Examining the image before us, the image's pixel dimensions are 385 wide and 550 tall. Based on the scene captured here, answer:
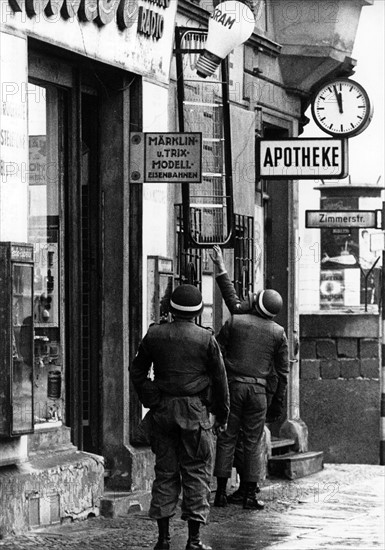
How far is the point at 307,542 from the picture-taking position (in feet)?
41.9

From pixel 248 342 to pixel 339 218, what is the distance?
24.4 feet

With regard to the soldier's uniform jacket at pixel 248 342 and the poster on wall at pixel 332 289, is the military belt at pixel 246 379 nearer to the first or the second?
the soldier's uniform jacket at pixel 248 342

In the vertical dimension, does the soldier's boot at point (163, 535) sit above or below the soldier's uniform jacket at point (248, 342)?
below

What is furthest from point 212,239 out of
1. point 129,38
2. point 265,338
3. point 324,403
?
point 324,403

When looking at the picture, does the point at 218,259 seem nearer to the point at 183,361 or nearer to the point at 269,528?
the point at 269,528

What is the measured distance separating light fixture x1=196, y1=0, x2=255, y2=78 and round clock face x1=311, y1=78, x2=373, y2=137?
4042 millimetres

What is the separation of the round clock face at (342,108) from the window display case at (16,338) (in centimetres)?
696

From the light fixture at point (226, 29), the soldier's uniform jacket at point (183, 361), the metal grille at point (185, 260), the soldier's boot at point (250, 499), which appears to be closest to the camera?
the soldier's uniform jacket at point (183, 361)

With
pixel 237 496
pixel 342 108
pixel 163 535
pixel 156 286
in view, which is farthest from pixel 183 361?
pixel 342 108

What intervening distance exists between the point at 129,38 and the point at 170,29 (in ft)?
2.91

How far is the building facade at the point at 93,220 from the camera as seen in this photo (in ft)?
41.4

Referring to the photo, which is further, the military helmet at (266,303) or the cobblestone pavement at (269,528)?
the military helmet at (266,303)

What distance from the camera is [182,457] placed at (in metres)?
12.3

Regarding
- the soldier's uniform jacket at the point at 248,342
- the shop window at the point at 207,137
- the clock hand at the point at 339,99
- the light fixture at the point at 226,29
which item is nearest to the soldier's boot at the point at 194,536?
the soldier's uniform jacket at the point at 248,342
